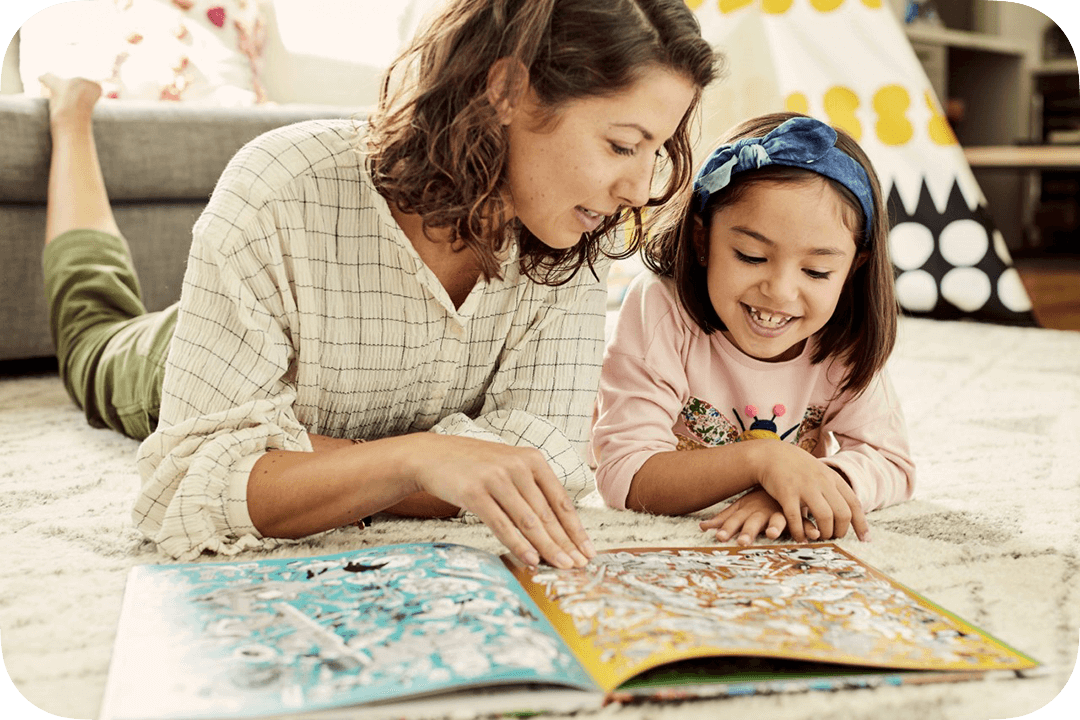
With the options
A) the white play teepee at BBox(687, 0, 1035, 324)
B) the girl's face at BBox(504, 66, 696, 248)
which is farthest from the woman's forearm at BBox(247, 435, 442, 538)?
the white play teepee at BBox(687, 0, 1035, 324)

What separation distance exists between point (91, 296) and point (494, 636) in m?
1.16

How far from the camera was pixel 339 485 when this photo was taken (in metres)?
0.79

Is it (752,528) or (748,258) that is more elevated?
(748,258)

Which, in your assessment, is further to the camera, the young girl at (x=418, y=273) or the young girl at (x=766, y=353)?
the young girl at (x=766, y=353)

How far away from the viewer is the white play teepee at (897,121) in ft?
8.05

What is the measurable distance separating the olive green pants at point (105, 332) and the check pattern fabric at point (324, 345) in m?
0.39

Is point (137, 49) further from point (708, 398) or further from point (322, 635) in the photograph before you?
point (322, 635)

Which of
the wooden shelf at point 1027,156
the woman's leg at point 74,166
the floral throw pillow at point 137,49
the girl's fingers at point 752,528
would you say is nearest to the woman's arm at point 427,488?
the girl's fingers at point 752,528

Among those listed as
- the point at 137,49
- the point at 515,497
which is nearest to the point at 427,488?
the point at 515,497

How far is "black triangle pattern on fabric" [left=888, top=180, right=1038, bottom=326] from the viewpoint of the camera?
2.44 m

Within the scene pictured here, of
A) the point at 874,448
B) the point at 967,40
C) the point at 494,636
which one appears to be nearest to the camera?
the point at 494,636

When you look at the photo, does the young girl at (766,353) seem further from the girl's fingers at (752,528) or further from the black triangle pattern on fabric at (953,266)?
the black triangle pattern on fabric at (953,266)

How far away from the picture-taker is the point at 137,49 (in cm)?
221

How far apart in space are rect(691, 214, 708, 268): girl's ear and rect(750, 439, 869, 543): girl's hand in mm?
234
